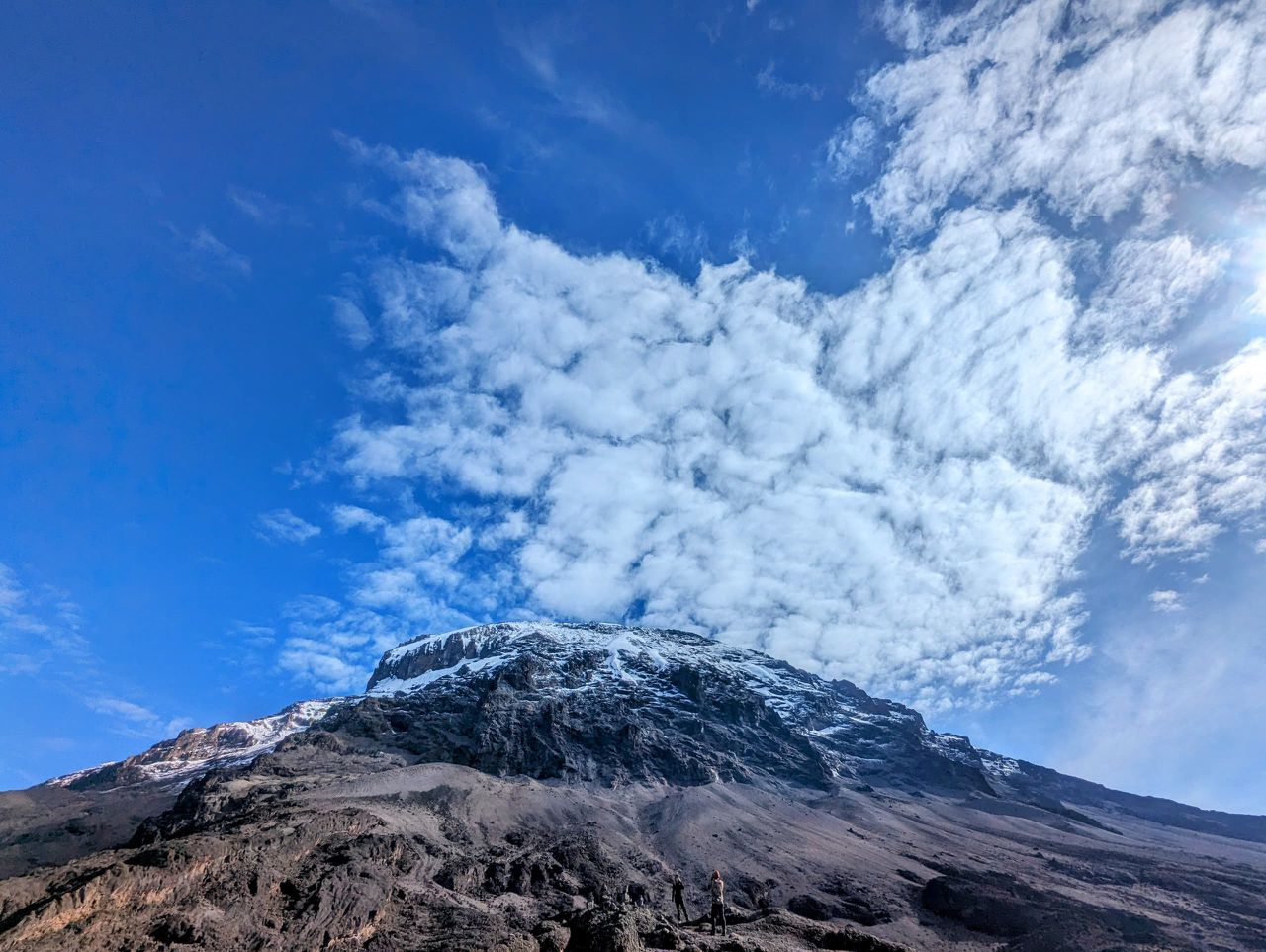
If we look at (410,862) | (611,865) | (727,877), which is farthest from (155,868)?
(727,877)

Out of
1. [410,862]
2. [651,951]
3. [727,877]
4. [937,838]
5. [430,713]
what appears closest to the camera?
[651,951]

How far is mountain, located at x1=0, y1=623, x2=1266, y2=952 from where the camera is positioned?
26438 millimetres

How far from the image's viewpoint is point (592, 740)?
9831 centimetres

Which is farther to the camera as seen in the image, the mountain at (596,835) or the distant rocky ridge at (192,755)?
the distant rocky ridge at (192,755)

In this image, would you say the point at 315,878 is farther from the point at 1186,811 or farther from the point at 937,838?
the point at 1186,811

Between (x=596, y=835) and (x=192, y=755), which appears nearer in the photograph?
(x=596, y=835)

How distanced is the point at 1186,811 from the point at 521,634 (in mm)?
158282

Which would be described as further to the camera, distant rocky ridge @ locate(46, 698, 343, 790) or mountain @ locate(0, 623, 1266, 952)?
distant rocky ridge @ locate(46, 698, 343, 790)

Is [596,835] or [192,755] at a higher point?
[192,755]

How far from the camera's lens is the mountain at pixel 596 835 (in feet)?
86.7

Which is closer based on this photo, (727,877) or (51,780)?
(727,877)

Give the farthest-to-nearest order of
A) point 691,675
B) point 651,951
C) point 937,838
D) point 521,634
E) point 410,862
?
point 521,634, point 691,675, point 937,838, point 410,862, point 651,951

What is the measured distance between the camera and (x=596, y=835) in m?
62.5

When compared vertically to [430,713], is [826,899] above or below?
below
